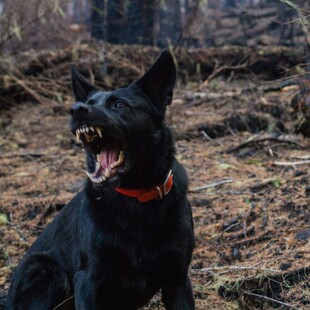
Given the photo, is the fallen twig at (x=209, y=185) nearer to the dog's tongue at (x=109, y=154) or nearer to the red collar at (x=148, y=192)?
the red collar at (x=148, y=192)

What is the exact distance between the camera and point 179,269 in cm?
368

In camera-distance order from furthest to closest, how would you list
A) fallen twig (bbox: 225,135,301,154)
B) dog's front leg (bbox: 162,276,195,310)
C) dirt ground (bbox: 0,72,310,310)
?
fallen twig (bbox: 225,135,301,154) < dirt ground (bbox: 0,72,310,310) < dog's front leg (bbox: 162,276,195,310)

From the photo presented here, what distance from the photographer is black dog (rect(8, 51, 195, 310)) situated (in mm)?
3564

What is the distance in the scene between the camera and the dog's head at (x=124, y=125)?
3.44 m

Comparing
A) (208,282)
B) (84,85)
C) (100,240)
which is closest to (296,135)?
(208,282)

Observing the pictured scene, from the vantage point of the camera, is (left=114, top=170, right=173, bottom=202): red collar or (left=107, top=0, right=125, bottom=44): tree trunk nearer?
(left=114, top=170, right=173, bottom=202): red collar

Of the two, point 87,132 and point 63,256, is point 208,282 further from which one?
point 87,132

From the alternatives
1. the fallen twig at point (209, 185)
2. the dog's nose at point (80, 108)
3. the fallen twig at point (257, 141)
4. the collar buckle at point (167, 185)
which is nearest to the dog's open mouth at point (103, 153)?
the dog's nose at point (80, 108)

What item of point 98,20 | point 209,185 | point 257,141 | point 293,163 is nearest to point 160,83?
point 209,185

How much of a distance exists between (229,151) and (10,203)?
321cm

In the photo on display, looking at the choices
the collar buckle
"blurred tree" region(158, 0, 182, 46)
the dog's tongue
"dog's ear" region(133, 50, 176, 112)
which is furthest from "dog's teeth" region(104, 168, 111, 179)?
"blurred tree" region(158, 0, 182, 46)

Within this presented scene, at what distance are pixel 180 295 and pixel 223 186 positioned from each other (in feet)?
9.60

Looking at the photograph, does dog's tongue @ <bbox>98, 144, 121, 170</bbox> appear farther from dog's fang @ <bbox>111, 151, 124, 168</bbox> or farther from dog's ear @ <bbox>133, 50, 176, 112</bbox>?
dog's ear @ <bbox>133, 50, 176, 112</bbox>

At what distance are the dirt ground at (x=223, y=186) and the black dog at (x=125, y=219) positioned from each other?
874 mm
